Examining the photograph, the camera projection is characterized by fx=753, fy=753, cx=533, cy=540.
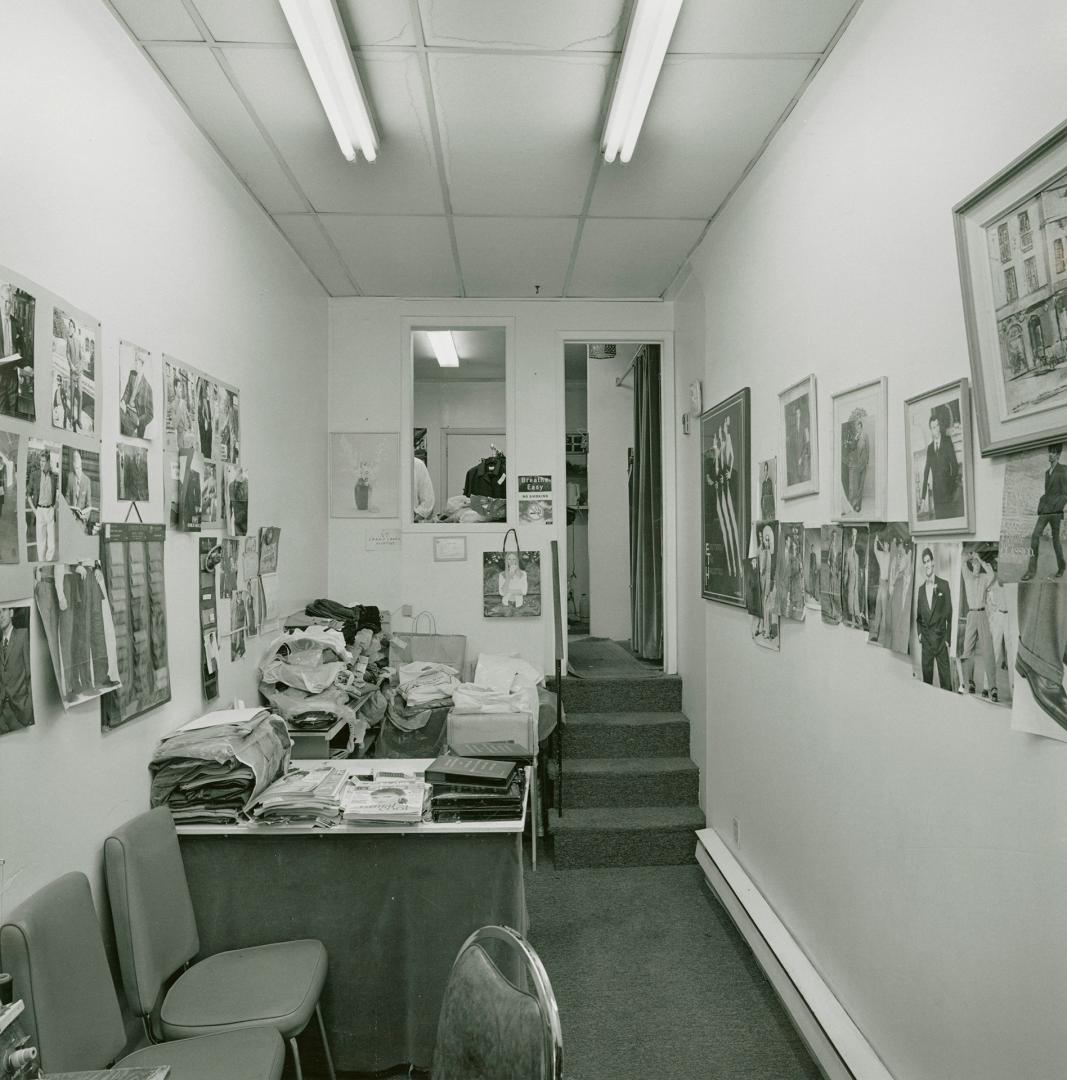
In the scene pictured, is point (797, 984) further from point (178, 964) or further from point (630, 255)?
point (630, 255)

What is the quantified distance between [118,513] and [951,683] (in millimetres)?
2142

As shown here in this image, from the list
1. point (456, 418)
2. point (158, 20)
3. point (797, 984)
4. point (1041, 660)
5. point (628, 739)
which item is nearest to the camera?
point (1041, 660)

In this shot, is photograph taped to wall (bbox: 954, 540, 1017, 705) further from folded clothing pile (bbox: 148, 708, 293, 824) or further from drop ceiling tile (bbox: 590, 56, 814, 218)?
folded clothing pile (bbox: 148, 708, 293, 824)

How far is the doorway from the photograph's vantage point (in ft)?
16.9

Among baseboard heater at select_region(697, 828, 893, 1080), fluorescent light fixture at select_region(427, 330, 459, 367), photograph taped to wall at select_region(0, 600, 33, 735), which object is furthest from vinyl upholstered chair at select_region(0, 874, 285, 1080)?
fluorescent light fixture at select_region(427, 330, 459, 367)

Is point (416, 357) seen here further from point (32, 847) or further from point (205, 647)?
point (32, 847)

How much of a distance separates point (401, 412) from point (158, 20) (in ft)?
8.68

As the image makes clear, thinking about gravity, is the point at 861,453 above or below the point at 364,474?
below

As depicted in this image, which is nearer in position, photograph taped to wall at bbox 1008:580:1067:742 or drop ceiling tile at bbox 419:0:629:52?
photograph taped to wall at bbox 1008:580:1067:742

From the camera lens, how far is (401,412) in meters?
4.66

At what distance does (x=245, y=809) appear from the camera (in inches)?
88.0

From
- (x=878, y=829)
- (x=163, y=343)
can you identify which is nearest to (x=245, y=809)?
(x=163, y=343)

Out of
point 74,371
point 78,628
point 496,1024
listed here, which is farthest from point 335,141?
point 496,1024

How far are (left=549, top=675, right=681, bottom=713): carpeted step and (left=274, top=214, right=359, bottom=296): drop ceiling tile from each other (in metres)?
2.66
